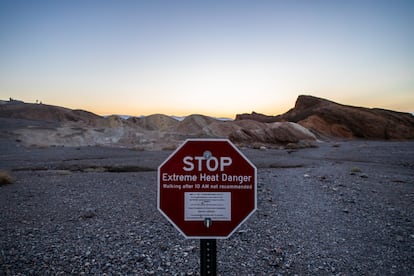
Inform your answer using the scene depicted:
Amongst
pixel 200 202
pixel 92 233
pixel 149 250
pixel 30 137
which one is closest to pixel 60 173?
pixel 92 233

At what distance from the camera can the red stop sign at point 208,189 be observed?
179 cm

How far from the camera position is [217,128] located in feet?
155

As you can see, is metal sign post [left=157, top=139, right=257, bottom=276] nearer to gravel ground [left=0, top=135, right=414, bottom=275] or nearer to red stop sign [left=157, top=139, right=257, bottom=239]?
red stop sign [left=157, top=139, right=257, bottom=239]

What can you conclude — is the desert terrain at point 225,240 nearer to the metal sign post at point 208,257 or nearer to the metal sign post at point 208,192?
the metal sign post at point 208,257

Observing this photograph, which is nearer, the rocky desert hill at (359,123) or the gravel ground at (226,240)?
the gravel ground at (226,240)

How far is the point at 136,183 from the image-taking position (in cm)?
1052

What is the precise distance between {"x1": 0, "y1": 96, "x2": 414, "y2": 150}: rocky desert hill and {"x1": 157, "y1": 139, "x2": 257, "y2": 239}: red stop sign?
93.3 ft

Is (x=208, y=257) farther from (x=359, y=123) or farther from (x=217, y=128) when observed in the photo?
(x=359, y=123)

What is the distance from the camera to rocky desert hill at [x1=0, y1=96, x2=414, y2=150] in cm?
3575

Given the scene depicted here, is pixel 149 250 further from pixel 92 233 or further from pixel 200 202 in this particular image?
pixel 200 202

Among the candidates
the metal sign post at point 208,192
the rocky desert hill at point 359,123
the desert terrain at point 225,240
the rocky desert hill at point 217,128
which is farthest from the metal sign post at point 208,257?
the rocky desert hill at point 359,123

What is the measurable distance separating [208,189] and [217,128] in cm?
4558

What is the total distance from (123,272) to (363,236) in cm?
422

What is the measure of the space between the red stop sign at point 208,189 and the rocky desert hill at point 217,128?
28.5 m
